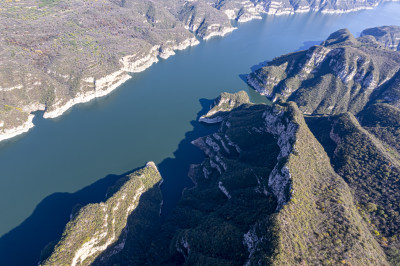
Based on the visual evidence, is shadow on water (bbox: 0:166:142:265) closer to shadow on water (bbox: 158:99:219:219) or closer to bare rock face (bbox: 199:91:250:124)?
→ shadow on water (bbox: 158:99:219:219)

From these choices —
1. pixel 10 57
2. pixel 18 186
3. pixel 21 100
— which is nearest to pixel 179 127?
pixel 18 186

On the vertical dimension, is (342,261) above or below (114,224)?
above

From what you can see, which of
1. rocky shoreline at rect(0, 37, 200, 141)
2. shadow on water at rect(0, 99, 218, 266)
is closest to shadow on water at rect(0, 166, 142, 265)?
shadow on water at rect(0, 99, 218, 266)

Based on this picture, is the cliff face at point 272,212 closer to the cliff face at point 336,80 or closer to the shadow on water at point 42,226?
the shadow on water at point 42,226

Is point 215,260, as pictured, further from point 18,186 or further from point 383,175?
point 18,186

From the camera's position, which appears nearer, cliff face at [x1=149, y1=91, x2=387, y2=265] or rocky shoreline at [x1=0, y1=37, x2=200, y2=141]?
cliff face at [x1=149, y1=91, x2=387, y2=265]

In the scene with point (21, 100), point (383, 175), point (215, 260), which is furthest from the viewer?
point (21, 100)
